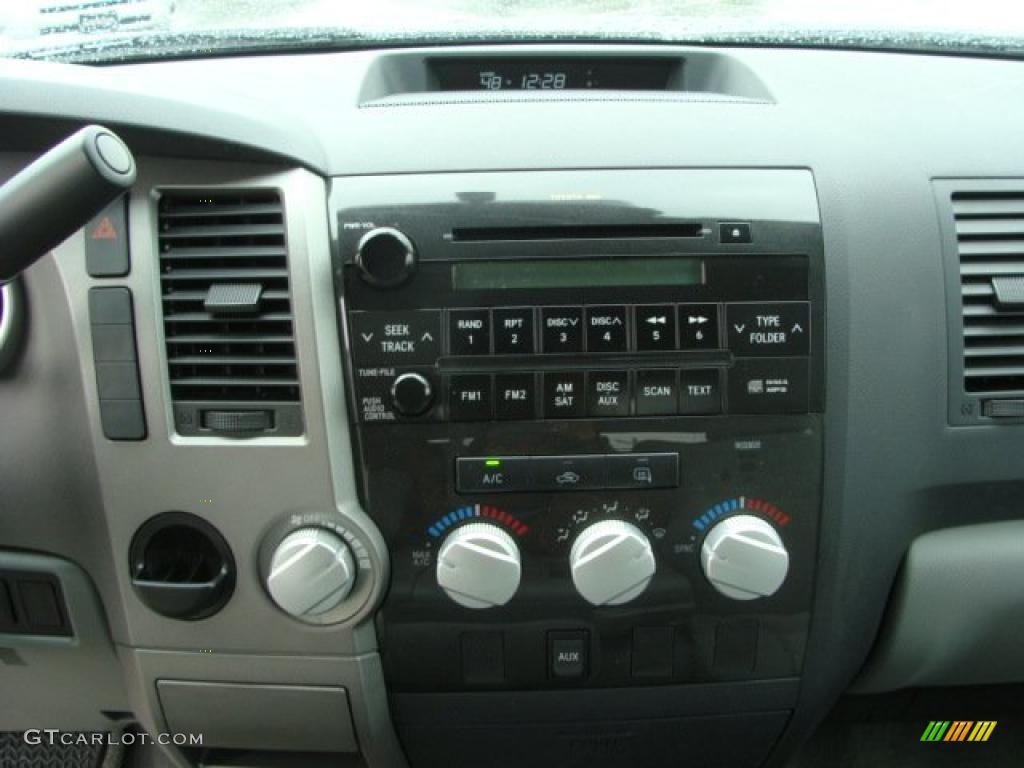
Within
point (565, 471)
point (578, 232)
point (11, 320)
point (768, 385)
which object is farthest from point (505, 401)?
point (11, 320)

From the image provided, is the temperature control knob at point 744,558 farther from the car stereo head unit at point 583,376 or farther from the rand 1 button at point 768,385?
the rand 1 button at point 768,385

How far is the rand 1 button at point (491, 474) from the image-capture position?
110 centimetres

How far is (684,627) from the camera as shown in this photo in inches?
46.7

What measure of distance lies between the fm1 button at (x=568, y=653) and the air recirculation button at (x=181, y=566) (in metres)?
0.42

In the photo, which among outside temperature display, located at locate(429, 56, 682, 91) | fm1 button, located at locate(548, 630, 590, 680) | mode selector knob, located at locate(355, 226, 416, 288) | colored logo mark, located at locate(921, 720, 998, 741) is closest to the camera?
mode selector knob, located at locate(355, 226, 416, 288)

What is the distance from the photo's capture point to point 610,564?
3.52 feet

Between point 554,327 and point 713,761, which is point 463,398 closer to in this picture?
point 554,327

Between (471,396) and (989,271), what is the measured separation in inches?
26.3

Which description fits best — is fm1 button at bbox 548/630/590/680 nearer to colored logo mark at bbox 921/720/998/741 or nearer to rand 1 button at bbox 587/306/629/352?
rand 1 button at bbox 587/306/629/352

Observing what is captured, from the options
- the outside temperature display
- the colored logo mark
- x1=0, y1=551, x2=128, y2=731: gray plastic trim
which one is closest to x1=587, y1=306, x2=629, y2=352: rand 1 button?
the outside temperature display

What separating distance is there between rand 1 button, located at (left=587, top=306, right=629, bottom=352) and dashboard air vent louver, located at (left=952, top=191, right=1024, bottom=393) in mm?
445

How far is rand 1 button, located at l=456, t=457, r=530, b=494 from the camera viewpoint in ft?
3.62

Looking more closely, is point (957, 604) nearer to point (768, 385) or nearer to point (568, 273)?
point (768, 385)
